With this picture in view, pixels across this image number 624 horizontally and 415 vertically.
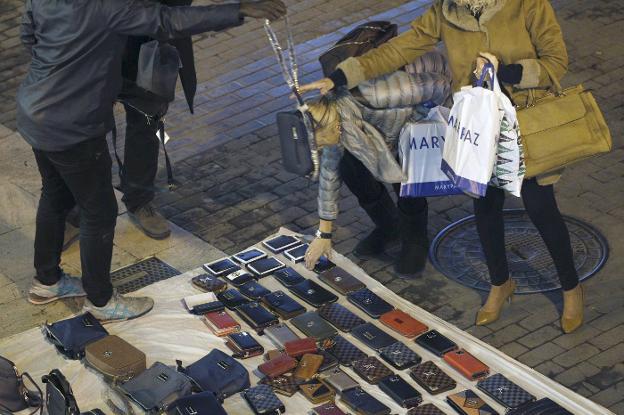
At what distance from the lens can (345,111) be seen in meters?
6.80

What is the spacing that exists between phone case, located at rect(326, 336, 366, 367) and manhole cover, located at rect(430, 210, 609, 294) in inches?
43.6

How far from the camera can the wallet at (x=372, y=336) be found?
21.6 feet

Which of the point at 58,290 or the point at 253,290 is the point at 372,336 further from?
the point at 58,290

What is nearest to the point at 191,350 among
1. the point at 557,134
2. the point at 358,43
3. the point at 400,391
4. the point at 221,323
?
the point at 221,323

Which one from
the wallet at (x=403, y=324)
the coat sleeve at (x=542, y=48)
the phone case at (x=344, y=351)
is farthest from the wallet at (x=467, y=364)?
the coat sleeve at (x=542, y=48)

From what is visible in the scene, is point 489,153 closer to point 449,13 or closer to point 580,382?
point 449,13

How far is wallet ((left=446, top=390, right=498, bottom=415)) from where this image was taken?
5957 mm

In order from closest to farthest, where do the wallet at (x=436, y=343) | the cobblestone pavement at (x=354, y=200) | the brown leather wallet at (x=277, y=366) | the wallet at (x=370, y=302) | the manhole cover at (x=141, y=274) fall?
the brown leather wallet at (x=277, y=366) < the wallet at (x=436, y=343) < the cobblestone pavement at (x=354, y=200) < the wallet at (x=370, y=302) < the manhole cover at (x=141, y=274)

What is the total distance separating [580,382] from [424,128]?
1717mm

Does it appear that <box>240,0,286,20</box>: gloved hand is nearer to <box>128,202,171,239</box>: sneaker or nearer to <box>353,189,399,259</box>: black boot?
<box>353,189,399,259</box>: black boot

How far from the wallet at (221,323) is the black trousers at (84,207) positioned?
2.07ft

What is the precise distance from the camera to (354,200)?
8453 mm

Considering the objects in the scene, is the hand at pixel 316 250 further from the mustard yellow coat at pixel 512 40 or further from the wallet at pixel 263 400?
the mustard yellow coat at pixel 512 40

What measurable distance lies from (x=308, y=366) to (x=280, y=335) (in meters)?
0.39
